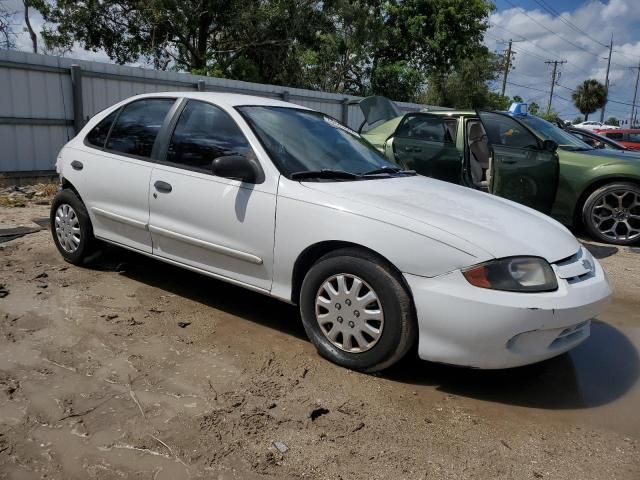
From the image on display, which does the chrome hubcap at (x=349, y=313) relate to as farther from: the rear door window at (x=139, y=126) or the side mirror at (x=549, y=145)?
the side mirror at (x=549, y=145)

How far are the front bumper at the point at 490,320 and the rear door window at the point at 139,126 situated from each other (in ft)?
7.97

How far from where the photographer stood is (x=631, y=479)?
2477mm

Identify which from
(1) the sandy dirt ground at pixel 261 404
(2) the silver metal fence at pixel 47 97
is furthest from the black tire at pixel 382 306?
(2) the silver metal fence at pixel 47 97

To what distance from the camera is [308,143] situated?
4.00 metres

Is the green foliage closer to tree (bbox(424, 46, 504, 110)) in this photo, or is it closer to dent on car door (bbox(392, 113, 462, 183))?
tree (bbox(424, 46, 504, 110))

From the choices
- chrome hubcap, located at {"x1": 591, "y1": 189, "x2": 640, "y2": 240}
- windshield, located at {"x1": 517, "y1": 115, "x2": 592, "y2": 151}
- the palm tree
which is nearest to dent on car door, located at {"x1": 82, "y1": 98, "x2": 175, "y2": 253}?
windshield, located at {"x1": 517, "y1": 115, "x2": 592, "y2": 151}

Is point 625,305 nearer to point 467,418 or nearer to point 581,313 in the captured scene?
point 581,313

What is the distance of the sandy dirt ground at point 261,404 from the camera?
8.14ft

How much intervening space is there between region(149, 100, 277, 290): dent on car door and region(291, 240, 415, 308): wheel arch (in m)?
0.19

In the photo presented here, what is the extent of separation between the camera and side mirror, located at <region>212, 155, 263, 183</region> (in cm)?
357

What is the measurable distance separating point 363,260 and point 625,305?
9.66ft

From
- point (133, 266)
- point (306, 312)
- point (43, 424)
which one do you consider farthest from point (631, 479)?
point (133, 266)

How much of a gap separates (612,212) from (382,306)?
5.05 meters

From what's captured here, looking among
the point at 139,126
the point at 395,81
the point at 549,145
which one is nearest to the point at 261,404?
the point at 139,126
